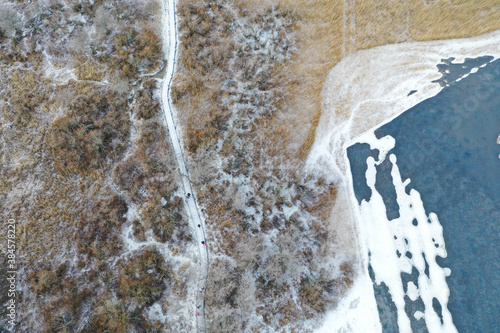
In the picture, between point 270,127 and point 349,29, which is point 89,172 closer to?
point 270,127

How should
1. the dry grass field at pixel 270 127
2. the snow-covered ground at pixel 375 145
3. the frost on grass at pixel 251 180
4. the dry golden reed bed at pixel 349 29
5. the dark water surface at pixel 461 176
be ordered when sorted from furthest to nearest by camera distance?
1. the dry golden reed bed at pixel 349 29
2. the dry grass field at pixel 270 127
3. the frost on grass at pixel 251 180
4. the snow-covered ground at pixel 375 145
5. the dark water surface at pixel 461 176

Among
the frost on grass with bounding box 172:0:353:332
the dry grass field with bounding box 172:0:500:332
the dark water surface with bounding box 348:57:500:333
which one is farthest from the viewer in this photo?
the dry grass field with bounding box 172:0:500:332

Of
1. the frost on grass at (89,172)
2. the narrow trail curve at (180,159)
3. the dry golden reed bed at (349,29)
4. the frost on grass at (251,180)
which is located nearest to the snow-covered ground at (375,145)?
the dry golden reed bed at (349,29)

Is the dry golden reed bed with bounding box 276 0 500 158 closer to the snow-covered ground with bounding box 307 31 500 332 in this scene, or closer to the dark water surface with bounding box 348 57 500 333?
the snow-covered ground with bounding box 307 31 500 332

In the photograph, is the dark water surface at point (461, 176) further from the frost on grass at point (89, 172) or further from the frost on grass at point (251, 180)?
the frost on grass at point (89, 172)

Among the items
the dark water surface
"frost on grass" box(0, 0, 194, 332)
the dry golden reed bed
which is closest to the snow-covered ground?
the dark water surface

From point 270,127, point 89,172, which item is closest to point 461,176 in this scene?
point 270,127
